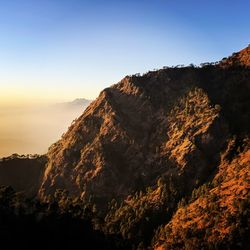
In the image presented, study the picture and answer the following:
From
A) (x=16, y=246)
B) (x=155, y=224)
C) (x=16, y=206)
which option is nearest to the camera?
(x=16, y=246)

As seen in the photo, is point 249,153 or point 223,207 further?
point 249,153

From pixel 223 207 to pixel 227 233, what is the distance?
50.4 feet

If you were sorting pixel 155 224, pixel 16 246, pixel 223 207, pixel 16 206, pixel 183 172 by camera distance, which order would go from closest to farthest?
pixel 16 246
pixel 16 206
pixel 223 207
pixel 155 224
pixel 183 172

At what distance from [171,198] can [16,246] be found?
3085 inches

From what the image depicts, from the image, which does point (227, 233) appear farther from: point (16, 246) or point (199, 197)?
point (16, 246)

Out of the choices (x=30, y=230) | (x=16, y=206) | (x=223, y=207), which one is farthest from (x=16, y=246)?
(x=223, y=207)

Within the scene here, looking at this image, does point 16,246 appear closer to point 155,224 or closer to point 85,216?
point 85,216

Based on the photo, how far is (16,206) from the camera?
145000mm

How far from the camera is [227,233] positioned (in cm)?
14725

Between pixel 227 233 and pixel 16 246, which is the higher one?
pixel 16 246

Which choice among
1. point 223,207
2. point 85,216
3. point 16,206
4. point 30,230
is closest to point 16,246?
point 30,230

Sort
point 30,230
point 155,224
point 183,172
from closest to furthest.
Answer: point 30,230 < point 155,224 < point 183,172

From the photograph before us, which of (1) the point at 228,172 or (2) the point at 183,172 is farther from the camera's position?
(2) the point at 183,172

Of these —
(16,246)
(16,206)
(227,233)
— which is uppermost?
(16,206)
